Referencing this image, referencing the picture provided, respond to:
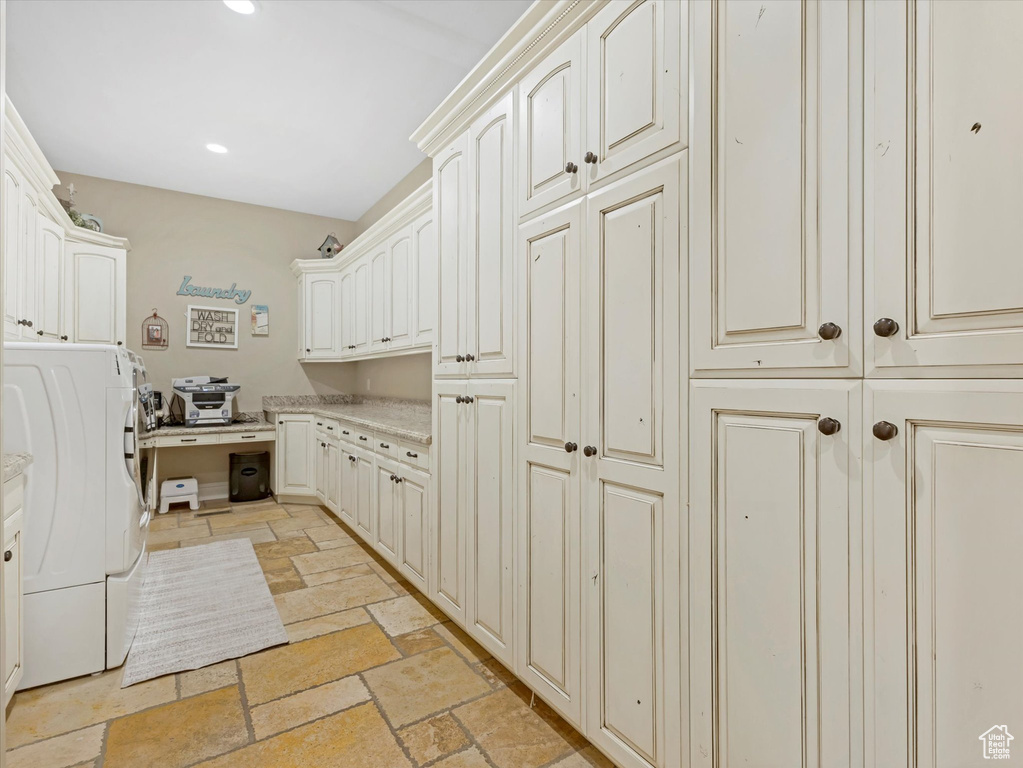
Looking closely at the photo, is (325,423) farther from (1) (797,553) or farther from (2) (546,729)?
(1) (797,553)

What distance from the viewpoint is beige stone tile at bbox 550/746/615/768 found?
1.53m

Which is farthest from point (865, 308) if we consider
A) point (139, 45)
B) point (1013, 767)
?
point (139, 45)

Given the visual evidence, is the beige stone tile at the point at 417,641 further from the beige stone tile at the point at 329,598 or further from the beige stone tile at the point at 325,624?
the beige stone tile at the point at 329,598

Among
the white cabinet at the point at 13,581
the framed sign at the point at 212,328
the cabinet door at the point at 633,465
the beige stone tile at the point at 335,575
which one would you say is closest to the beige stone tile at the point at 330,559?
the beige stone tile at the point at 335,575

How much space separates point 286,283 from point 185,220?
1.01 m

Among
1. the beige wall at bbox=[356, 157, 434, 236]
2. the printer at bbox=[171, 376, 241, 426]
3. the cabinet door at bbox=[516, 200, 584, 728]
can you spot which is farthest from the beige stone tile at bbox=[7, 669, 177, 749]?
the beige wall at bbox=[356, 157, 434, 236]

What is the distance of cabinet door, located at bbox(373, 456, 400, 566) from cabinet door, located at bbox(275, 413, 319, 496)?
1.62 m

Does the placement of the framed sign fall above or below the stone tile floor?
above

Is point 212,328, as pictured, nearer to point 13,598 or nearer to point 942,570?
point 13,598

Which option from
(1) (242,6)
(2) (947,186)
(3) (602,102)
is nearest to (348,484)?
(1) (242,6)

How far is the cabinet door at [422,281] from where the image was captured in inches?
126

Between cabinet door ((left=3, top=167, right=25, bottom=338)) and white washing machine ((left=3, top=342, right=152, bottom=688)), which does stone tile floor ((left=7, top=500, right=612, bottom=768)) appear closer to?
white washing machine ((left=3, top=342, right=152, bottom=688))

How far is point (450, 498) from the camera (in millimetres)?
2275

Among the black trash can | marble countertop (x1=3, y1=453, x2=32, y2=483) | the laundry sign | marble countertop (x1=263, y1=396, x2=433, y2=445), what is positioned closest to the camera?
marble countertop (x1=3, y1=453, x2=32, y2=483)
